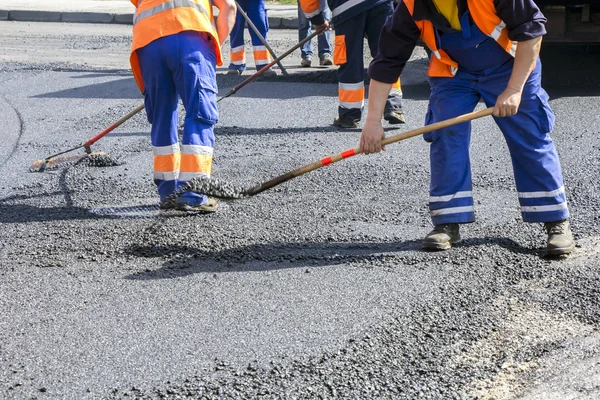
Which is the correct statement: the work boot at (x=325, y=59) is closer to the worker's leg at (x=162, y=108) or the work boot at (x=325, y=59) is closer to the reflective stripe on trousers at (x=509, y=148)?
the worker's leg at (x=162, y=108)

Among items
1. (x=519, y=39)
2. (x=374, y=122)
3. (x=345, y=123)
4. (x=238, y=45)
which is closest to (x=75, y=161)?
(x=345, y=123)

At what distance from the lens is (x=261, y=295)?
366 cm

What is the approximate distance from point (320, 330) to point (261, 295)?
1.47 ft

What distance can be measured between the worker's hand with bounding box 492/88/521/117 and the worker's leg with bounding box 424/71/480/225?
31cm

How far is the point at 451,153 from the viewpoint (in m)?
4.17

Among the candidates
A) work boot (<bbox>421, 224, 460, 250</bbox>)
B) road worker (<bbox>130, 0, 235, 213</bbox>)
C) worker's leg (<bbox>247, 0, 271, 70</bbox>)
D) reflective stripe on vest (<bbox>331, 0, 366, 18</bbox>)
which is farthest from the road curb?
work boot (<bbox>421, 224, 460, 250</bbox>)

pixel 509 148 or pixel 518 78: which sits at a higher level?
pixel 518 78

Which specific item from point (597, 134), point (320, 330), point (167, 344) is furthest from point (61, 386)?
point (597, 134)

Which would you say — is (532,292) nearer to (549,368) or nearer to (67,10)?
(549,368)

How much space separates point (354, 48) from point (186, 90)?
2290mm

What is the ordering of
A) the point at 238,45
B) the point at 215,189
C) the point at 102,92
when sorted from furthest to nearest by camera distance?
the point at 238,45
the point at 102,92
the point at 215,189

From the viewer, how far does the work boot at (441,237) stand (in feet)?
13.5

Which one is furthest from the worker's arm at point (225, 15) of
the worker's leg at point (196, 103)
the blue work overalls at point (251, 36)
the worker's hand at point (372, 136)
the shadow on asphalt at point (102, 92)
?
the blue work overalls at point (251, 36)

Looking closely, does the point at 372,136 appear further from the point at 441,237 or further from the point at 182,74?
the point at 182,74
